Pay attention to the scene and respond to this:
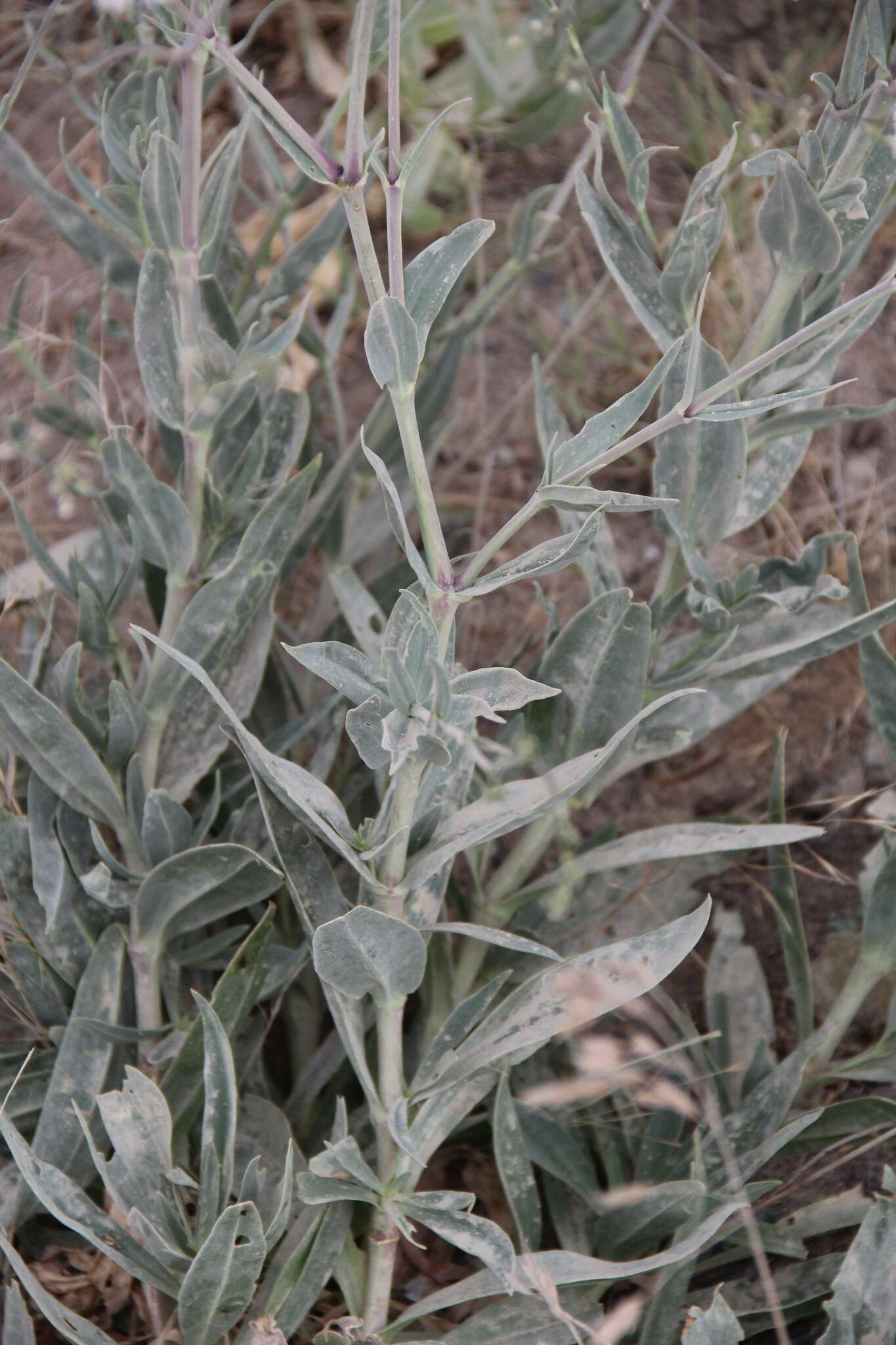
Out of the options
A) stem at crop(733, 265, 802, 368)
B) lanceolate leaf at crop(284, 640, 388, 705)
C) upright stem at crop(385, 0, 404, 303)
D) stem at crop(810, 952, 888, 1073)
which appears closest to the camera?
upright stem at crop(385, 0, 404, 303)

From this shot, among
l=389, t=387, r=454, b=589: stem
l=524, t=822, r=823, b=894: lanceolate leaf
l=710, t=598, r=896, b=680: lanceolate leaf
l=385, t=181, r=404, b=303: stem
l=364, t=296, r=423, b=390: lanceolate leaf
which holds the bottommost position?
l=524, t=822, r=823, b=894: lanceolate leaf

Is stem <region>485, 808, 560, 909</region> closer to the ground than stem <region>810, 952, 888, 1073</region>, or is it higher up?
higher up

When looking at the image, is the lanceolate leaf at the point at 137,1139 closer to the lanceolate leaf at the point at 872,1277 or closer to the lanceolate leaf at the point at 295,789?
the lanceolate leaf at the point at 295,789

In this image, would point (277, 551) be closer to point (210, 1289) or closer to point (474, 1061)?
point (474, 1061)

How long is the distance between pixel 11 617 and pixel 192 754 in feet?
1.55

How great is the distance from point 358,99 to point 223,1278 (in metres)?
0.83

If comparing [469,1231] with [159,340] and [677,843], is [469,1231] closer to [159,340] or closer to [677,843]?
[677,843]

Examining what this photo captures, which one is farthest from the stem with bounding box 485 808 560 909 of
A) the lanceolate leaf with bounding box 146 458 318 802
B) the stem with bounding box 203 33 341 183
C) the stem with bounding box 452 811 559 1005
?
the stem with bounding box 203 33 341 183

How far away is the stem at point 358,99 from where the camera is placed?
722mm

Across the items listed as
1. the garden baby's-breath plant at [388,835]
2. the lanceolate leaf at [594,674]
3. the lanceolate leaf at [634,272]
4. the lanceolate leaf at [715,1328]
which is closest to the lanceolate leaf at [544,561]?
the garden baby's-breath plant at [388,835]

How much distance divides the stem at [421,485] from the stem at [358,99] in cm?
13

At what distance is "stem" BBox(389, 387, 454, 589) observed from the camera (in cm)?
77

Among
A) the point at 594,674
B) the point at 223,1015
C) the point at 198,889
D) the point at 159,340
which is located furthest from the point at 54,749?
the point at 594,674

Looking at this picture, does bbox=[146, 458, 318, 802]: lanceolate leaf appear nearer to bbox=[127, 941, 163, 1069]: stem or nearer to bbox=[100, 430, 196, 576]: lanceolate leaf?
bbox=[100, 430, 196, 576]: lanceolate leaf
